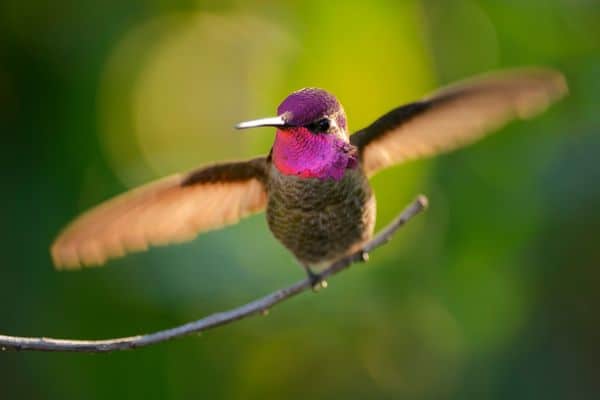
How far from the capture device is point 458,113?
2.19m

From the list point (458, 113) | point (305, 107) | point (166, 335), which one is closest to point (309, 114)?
point (305, 107)

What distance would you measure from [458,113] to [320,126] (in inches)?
38.2

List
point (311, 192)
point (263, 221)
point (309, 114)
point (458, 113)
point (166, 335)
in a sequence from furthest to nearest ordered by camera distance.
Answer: point (263, 221)
point (458, 113)
point (311, 192)
point (166, 335)
point (309, 114)

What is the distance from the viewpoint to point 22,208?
10.7 ft

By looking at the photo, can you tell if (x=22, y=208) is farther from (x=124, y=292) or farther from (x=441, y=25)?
(x=441, y=25)

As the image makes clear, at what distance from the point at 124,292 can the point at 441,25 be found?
1565 mm

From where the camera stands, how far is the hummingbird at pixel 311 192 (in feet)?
6.34

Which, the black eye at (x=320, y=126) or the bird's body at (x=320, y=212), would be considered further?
the bird's body at (x=320, y=212)

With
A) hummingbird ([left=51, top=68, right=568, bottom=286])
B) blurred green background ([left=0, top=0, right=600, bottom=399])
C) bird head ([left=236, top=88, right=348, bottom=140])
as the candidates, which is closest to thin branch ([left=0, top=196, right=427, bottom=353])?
hummingbird ([left=51, top=68, right=568, bottom=286])

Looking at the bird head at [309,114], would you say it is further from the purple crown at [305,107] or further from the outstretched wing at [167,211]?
the outstretched wing at [167,211]

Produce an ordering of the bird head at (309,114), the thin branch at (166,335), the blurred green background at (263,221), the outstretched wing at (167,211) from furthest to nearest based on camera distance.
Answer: the blurred green background at (263,221)
the outstretched wing at (167,211)
the thin branch at (166,335)
the bird head at (309,114)

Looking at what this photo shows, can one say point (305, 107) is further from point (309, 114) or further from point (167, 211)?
point (167, 211)

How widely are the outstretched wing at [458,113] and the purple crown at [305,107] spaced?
658mm

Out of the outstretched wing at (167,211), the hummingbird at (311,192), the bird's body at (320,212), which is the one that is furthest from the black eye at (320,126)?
the outstretched wing at (167,211)
